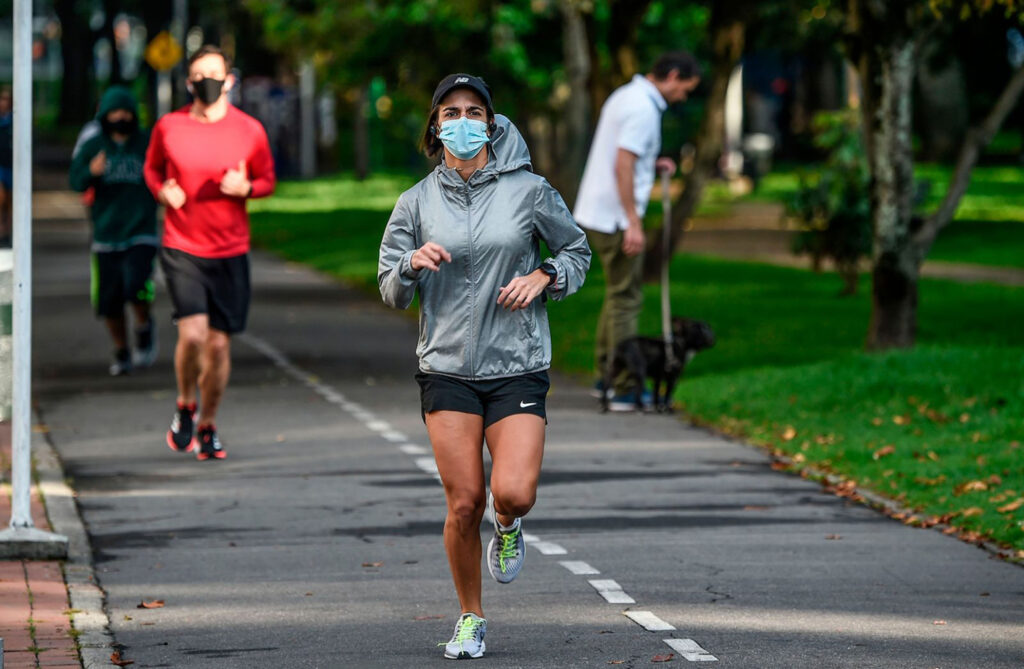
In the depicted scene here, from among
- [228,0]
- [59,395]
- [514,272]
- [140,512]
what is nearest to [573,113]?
[59,395]

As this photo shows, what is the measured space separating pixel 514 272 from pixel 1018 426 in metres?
6.21

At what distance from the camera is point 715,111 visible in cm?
2459

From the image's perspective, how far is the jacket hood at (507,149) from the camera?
684 centimetres

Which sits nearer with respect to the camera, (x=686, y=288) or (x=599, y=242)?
(x=599, y=242)

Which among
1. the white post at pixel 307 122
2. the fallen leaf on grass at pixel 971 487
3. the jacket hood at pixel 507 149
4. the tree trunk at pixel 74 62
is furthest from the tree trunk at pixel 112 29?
the jacket hood at pixel 507 149

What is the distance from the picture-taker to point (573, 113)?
99.5 feet

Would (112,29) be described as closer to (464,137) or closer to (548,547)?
(548,547)

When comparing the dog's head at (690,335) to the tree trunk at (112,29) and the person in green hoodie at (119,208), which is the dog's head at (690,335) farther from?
the tree trunk at (112,29)

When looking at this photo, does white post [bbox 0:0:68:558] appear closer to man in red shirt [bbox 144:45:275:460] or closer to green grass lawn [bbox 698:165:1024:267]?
man in red shirt [bbox 144:45:275:460]

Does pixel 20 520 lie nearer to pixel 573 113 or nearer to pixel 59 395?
pixel 59 395

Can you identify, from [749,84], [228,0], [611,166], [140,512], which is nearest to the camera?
[140,512]

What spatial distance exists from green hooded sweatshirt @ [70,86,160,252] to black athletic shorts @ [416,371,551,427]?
8257 millimetres

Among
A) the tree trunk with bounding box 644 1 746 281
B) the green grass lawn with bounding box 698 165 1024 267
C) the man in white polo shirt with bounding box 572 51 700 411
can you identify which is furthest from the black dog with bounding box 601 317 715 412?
the tree trunk with bounding box 644 1 746 281

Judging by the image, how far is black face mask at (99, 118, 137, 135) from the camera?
1464cm
